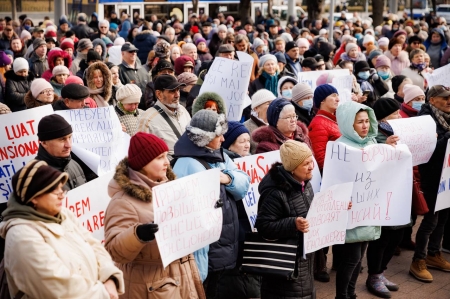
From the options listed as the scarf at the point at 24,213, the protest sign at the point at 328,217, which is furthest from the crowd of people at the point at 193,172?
the protest sign at the point at 328,217

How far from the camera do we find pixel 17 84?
10.1 m

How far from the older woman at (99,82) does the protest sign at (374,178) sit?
314 cm

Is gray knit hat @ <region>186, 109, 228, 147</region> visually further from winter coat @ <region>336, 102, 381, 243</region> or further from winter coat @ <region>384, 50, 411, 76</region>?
winter coat @ <region>384, 50, 411, 76</region>

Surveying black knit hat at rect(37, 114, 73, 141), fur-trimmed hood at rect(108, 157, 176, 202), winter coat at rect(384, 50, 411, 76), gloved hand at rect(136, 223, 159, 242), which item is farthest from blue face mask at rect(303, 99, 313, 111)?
winter coat at rect(384, 50, 411, 76)

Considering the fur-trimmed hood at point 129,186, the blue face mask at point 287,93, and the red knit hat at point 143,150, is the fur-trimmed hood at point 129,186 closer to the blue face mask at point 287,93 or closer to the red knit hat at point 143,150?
the red knit hat at point 143,150

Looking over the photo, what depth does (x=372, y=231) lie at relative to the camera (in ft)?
20.3

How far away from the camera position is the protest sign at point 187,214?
439cm

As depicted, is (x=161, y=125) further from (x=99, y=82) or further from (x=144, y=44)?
(x=144, y=44)

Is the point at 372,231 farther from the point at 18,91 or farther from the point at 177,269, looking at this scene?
the point at 18,91

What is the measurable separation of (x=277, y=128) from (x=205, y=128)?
150 centimetres

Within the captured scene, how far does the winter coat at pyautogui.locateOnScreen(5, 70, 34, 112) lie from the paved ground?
4581 millimetres

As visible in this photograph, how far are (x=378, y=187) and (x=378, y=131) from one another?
701 millimetres

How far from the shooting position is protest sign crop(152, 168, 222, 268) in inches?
173

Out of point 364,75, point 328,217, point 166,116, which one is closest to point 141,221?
point 328,217
